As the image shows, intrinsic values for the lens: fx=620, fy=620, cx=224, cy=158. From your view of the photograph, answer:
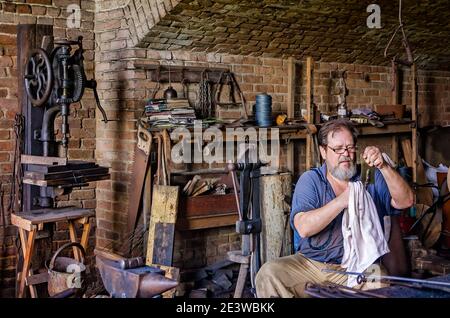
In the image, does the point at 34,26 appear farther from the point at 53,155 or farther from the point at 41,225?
the point at 41,225

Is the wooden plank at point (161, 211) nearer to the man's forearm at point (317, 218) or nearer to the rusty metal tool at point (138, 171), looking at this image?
the rusty metal tool at point (138, 171)

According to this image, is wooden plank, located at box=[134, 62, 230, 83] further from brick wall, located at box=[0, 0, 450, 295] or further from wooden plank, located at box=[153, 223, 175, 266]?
wooden plank, located at box=[153, 223, 175, 266]

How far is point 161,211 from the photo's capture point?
4.88 m

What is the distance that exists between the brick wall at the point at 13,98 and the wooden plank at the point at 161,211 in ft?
3.08

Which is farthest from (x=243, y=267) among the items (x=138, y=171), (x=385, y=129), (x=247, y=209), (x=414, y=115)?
(x=414, y=115)

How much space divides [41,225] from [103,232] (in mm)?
1324

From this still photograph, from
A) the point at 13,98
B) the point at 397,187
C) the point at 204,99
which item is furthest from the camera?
the point at 204,99

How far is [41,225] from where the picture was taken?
14.0 feet

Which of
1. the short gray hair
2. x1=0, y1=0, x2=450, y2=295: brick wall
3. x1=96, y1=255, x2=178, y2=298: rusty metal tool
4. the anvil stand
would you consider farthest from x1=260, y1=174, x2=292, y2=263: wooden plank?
x1=96, y1=255, x2=178, y2=298: rusty metal tool

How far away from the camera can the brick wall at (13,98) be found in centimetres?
498

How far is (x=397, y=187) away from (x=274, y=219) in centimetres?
203

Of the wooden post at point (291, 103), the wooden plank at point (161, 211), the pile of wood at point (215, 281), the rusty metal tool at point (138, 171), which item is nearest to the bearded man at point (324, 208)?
the pile of wood at point (215, 281)

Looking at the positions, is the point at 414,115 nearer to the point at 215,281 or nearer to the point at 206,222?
the point at 206,222
